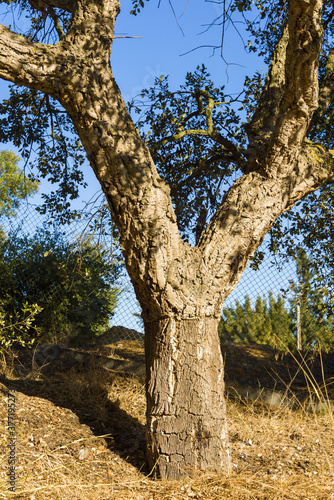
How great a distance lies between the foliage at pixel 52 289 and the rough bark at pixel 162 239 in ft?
16.7

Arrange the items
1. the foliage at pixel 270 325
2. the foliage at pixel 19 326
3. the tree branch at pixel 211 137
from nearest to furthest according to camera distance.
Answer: the foliage at pixel 19 326, the tree branch at pixel 211 137, the foliage at pixel 270 325

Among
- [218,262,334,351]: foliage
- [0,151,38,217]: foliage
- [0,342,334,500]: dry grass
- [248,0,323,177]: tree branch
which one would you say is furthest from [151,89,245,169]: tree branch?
[0,151,38,217]: foliage

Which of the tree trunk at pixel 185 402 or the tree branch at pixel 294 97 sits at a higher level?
the tree branch at pixel 294 97

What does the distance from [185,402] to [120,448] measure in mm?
872

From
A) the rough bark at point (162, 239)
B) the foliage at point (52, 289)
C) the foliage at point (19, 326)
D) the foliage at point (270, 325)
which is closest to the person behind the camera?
the rough bark at point (162, 239)

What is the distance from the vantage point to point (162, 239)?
3314 millimetres

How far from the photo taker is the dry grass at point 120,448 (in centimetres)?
301

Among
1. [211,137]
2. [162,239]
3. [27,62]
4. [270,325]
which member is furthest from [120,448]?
[270,325]

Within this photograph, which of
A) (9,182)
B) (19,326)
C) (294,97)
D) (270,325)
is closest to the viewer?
A: (294,97)

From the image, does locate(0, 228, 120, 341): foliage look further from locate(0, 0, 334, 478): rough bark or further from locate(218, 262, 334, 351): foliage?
locate(0, 0, 334, 478): rough bark

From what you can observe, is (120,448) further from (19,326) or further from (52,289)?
(52,289)

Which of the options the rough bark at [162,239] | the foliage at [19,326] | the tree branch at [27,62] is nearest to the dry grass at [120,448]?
the rough bark at [162,239]

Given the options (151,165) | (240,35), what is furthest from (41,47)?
(240,35)

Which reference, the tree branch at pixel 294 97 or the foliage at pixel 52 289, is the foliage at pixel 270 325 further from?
the tree branch at pixel 294 97
